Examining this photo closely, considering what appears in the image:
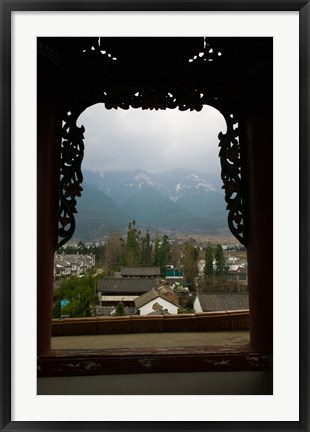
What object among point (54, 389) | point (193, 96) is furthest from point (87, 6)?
point (54, 389)

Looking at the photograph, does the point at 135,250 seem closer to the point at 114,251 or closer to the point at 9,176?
the point at 114,251

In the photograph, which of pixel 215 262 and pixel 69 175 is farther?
pixel 215 262

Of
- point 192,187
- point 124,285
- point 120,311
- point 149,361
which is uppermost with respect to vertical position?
point 192,187

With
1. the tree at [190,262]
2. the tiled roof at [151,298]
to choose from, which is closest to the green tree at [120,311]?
the tiled roof at [151,298]

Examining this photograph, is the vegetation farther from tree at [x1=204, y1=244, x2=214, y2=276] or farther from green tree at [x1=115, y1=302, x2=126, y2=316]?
tree at [x1=204, y1=244, x2=214, y2=276]

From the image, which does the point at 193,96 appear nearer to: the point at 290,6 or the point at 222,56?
the point at 222,56

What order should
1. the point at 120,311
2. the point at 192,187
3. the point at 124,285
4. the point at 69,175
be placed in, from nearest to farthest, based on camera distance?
the point at 69,175
the point at 124,285
the point at 120,311
the point at 192,187

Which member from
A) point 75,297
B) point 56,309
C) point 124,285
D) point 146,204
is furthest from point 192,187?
point 56,309
